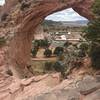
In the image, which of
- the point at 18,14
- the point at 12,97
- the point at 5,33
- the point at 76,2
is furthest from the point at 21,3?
the point at 12,97

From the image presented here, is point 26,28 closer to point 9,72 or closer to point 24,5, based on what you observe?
point 24,5

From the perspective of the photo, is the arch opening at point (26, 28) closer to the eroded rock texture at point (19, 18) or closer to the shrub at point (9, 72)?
the eroded rock texture at point (19, 18)

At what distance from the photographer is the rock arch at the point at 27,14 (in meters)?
24.0

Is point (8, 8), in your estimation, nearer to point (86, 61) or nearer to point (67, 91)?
point (86, 61)

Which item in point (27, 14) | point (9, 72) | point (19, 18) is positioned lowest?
point (9, 72)

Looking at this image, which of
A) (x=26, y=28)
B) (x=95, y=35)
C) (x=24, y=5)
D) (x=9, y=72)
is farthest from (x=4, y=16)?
(x=95, y=35)

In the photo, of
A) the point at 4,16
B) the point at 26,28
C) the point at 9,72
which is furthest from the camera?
the point at 26,28

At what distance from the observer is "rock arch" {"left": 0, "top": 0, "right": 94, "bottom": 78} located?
2395 cm

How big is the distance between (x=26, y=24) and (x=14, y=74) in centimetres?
433

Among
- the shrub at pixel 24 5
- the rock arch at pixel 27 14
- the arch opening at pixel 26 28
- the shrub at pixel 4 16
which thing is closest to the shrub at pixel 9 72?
the rock arch at pixel 27 14

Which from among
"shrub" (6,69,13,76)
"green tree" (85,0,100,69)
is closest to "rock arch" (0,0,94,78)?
"shrub" (6,69,13,76)

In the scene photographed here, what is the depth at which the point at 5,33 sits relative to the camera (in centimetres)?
2395

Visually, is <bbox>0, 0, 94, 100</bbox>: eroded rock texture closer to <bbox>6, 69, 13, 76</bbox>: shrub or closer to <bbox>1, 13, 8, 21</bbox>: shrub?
<bbox>1, 13, 8, 21</bbox>: shrub

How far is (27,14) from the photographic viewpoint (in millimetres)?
24141
